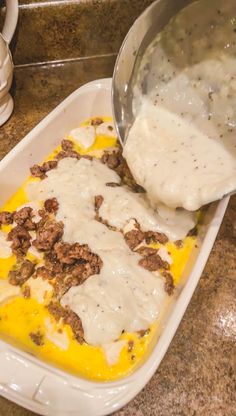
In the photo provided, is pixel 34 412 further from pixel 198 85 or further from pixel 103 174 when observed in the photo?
pixel 198 85

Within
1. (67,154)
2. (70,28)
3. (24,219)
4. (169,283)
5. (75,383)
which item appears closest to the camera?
(75,383)

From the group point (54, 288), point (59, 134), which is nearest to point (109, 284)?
point (54, 288)

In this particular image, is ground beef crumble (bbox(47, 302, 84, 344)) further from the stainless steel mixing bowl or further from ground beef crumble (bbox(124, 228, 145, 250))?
the stainless steel mixing bowl

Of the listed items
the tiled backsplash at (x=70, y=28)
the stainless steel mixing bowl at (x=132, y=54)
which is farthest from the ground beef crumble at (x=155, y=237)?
the tiled backsplash at (x=70, y=28)

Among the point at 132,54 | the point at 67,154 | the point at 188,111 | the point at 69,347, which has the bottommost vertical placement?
the point at 69,347

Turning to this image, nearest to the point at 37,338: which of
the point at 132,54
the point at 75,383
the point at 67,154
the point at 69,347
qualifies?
the point at 69,347

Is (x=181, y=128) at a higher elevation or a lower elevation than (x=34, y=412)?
higher

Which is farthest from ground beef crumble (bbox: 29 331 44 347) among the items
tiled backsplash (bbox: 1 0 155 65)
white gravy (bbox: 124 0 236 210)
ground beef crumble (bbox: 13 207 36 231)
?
tiled backsplash (bbox: 1 0 155 65)

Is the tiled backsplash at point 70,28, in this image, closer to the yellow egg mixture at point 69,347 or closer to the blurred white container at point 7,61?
the blurred white container at point 7,61

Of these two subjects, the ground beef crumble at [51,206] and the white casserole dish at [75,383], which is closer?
the white casserole dish at [75,383]

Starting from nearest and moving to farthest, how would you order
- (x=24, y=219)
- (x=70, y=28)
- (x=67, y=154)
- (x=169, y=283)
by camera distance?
(x=169, y=283) < (x=24, y=219) < (x=67, y=154) < (x=70, y=28)

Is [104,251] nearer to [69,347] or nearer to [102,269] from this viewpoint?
[102,269]
